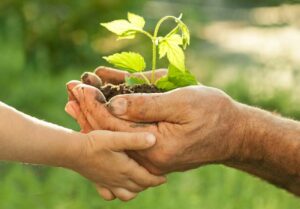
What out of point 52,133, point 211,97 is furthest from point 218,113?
point 52,133

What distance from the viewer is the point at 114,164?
8.99 feet

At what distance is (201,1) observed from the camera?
8.77 meters

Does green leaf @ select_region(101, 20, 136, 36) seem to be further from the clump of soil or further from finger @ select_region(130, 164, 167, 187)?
finger @ select_region(130, 164, 167, 187)

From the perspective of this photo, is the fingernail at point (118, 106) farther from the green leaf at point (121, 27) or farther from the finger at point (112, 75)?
the finger at point (112, 75)

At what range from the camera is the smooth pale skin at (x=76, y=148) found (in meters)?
2.61

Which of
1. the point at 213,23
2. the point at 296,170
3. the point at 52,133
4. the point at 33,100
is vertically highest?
the point at 52,133

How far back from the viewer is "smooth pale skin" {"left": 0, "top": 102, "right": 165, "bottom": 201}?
8.55 feet

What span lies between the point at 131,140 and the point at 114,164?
0.48 ft

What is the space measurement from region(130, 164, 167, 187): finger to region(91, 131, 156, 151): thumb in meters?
0.13

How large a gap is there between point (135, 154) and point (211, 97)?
300 mm

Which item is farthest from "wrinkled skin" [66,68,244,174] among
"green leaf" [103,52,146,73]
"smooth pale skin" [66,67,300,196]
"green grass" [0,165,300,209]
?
"green grass" [0,165,300,209]

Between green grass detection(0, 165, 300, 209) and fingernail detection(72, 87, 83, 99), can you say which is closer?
fingernail detection(72, 87, 83, 99)

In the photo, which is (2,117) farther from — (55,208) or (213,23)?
(213,23)

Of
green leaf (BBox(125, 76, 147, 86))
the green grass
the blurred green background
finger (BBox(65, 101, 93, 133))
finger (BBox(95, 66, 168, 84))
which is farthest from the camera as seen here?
the blurred green background
